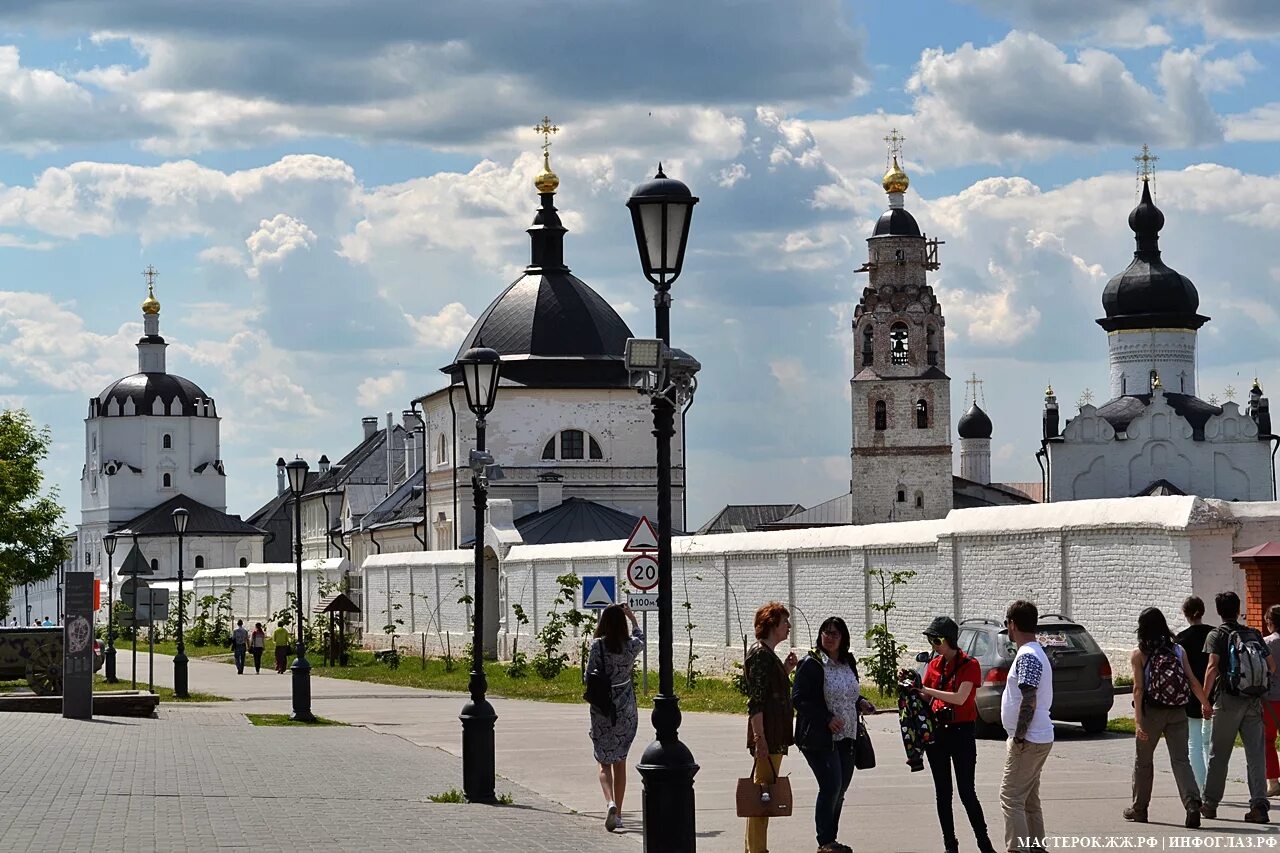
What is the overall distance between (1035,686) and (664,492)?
2.44 meters

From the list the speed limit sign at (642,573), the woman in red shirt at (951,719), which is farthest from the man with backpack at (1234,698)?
the speed limit sign at (642,573)

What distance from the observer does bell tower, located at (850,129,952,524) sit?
102m

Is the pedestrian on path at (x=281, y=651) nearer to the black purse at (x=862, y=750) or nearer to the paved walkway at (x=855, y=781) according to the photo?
the paved walkway at (x=855, y=781)

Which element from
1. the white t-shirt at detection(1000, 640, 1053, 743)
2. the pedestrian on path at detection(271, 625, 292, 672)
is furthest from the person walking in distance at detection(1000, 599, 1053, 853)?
the pedestrian on path at detection(271, 625, 292, 672)

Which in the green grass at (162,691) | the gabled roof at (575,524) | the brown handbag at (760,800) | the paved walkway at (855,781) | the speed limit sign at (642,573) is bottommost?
the green grass at (162,691)

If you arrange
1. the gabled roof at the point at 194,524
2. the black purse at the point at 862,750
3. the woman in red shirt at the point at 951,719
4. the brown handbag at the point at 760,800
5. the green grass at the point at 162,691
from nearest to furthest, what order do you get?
the brown handbag at the point at 760,800
the woman in red shirt at the point at 951,719
the black purse at the point at 862,750
the green grass at the point at 162,691
the gabled roof at the point at 194,524

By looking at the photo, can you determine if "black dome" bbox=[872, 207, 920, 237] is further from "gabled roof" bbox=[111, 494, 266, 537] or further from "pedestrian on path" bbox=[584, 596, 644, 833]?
"pedestrian on path" bbox=[584, 596, 644, 833]

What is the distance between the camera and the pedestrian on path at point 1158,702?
43.3 feet

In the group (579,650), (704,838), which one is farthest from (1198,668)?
(579,650)

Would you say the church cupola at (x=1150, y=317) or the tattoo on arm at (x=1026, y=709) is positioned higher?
the church cupola at (x=1150, y=317)

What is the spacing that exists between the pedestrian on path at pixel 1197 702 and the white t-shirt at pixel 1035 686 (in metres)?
2.49

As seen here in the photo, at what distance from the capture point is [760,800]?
11695mm

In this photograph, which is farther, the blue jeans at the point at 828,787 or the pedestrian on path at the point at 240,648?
the pedestrian on path at the point at 240,648

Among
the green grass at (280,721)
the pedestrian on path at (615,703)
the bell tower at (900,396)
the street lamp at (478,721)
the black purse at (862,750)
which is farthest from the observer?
the bell tower at (900,396)
